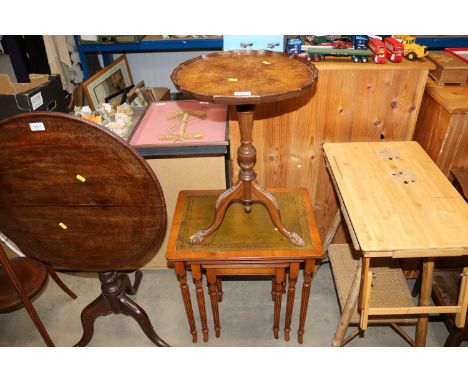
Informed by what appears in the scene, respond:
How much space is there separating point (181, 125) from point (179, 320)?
131cm

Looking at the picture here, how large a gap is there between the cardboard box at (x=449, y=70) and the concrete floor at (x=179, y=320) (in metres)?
1.53

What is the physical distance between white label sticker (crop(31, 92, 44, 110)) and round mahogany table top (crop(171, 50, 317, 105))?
1.12 m

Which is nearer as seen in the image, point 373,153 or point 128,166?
point 128,166

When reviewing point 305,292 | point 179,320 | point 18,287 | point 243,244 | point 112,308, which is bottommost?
point 179,320

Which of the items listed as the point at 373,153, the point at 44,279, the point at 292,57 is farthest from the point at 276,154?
the point at 44,279

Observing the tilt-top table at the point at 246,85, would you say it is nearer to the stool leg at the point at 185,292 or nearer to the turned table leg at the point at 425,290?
the stool leg at the point at 185,292

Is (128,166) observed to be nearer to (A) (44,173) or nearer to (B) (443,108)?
(A) (44,173)

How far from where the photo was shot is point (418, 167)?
214 cm

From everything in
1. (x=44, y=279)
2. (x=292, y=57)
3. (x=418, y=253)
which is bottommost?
(x=44, y=279)

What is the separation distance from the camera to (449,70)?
2293 mm

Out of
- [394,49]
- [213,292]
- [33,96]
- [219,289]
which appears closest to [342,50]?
[394,49]

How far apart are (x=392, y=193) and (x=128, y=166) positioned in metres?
1.28

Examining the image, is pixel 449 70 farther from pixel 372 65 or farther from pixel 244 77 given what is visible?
pixel 244 77

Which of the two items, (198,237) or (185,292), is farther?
(185,292)
